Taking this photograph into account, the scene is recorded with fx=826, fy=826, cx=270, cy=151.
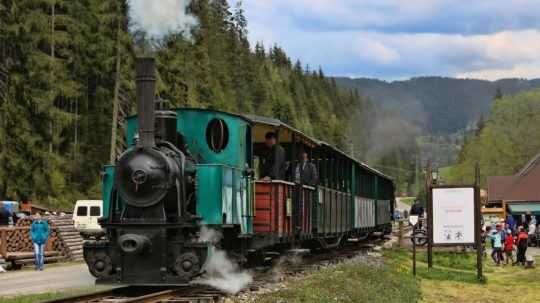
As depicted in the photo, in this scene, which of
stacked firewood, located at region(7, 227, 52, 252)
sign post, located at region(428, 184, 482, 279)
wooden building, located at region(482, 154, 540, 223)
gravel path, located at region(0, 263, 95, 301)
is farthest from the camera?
wooden building, located at region(482, 154, 540, 223)

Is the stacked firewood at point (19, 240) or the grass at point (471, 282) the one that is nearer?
the grass at point (471, 282)

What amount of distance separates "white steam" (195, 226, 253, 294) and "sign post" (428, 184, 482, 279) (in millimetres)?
8437

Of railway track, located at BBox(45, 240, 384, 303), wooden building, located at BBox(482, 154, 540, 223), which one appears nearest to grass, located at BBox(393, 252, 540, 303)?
railway track, located at BBox(45, 240, 384, 303)

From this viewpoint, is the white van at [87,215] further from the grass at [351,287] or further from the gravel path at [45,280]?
the grass at [351,287]

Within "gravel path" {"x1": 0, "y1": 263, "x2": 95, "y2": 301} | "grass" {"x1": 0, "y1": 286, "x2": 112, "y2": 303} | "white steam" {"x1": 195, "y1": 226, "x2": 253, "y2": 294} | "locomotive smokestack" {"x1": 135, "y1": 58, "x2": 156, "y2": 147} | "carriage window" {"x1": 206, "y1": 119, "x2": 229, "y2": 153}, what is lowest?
"gravel path" {"x1": 0, "y1": 263, "x2": 95, "y2": 301}

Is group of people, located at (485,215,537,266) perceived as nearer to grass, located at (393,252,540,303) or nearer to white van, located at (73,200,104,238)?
grass, located at (393,252,540,303)

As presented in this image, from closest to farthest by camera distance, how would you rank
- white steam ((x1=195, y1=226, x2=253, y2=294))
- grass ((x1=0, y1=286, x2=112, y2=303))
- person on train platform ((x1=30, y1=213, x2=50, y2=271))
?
grass ((x1=0, y1=286, x2=112, y2=303)), white steam ((x1=195, y1=226, x2=253, y2=294)), person on train platform ((x1=30, y1=213, x2=50, y2=271))

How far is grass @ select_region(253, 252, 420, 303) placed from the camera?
12.8m

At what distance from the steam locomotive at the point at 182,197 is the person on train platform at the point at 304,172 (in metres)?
0.50

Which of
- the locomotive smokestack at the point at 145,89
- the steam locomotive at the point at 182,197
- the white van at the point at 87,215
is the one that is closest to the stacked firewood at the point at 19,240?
the steam locomotive at the point at 182,197

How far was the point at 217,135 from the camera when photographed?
45.8 ft

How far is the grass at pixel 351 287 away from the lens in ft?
41.9

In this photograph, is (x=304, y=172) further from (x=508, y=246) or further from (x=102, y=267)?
(x=508, y=246)

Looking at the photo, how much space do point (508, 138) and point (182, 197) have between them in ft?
254
